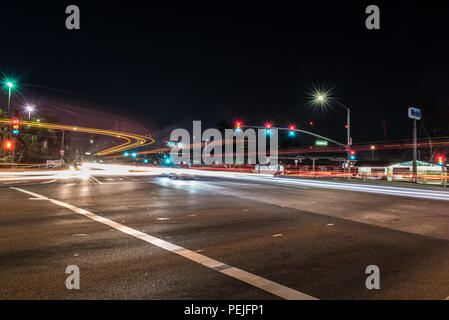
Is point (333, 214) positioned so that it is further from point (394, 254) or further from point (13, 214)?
point (13, 214)

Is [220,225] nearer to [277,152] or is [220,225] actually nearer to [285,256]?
[285,256]

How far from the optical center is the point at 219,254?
5.91 meters

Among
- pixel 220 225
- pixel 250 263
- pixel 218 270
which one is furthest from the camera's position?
pixel 220 225

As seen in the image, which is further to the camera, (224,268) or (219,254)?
(219,254)

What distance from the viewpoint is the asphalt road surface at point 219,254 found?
423cm

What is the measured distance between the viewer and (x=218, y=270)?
4988mm

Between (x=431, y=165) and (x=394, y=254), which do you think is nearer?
(x=394, y=254)

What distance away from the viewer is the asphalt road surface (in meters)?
4.23

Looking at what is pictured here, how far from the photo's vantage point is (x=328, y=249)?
6.36 metres

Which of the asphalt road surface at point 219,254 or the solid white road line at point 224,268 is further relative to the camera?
the asphalt road surface at point 219,254

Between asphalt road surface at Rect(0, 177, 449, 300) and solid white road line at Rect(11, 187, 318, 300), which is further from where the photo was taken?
asphalt road surface at Rect(0, 177, 449, 300)
